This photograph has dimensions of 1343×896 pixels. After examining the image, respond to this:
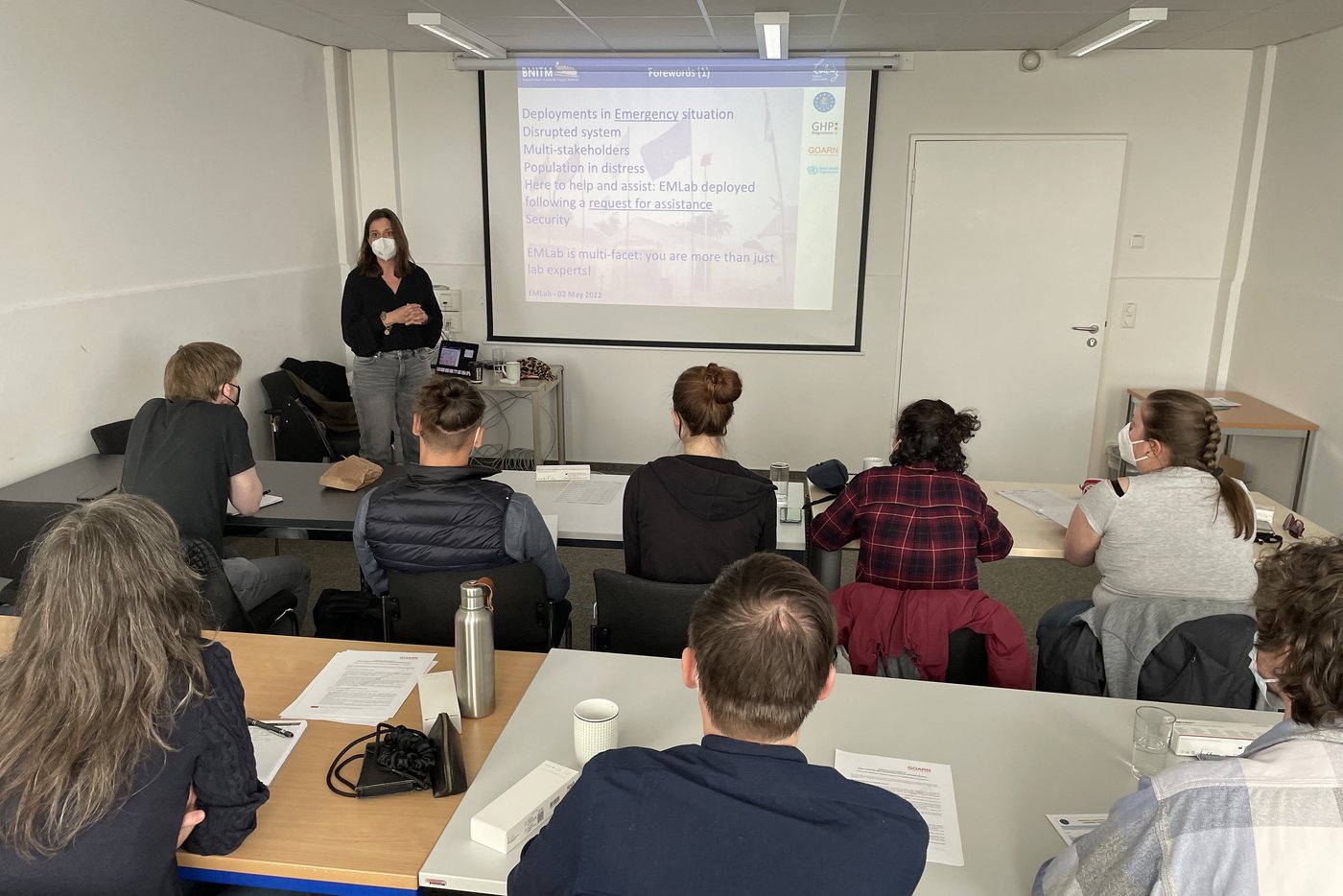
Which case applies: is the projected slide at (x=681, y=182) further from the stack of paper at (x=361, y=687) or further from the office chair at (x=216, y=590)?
the stack of paper at (x=361, y=687)

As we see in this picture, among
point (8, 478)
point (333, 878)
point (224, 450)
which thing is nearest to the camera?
point (333, 878)

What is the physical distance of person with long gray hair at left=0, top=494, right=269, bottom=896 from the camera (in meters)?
1.18

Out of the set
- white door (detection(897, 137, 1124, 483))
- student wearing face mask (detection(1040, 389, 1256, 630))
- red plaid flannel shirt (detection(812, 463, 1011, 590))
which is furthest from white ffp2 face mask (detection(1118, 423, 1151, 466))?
white door (detection(897, 137, 1124, 483))

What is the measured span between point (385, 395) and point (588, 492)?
2093 millimetres

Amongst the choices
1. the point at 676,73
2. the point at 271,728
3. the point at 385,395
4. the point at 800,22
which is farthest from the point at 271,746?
the point at 676,73

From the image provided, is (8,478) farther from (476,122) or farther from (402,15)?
(476,122)

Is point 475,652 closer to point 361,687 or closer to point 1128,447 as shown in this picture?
point 361,687

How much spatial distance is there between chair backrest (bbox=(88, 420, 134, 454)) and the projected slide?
2.68 meters

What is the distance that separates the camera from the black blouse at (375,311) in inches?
189

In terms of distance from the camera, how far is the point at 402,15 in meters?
4.50

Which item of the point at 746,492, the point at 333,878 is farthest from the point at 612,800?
the point at 746,492

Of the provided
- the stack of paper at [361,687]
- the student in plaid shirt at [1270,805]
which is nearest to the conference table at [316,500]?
the stack of paper at [361,687]

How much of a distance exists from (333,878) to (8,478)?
2869 mm

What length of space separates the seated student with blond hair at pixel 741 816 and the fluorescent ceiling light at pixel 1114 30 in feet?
13.5
